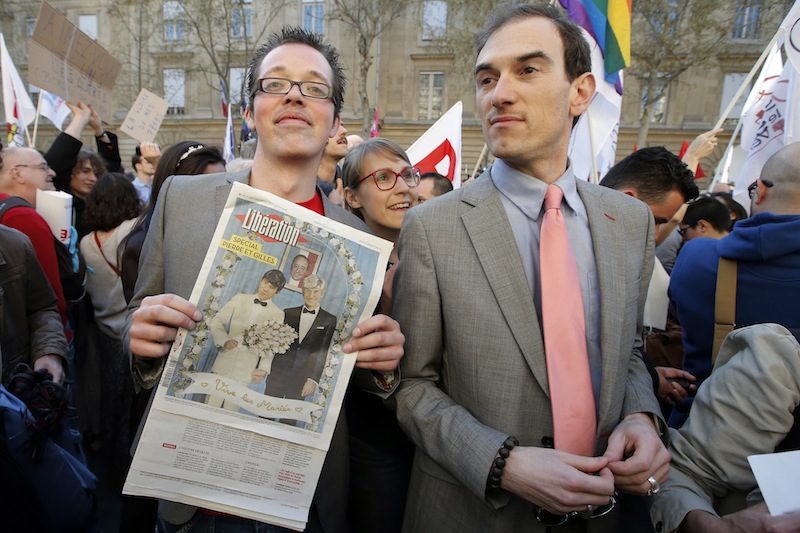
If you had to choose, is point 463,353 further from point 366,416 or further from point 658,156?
point 658,156

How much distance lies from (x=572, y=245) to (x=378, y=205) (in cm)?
118

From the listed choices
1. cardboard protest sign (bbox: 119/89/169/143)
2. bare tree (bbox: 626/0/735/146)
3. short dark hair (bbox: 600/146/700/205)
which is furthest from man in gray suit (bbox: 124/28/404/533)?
bare tree (bbox: 626/0/735/146)

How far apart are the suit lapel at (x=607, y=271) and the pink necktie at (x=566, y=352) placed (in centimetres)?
6

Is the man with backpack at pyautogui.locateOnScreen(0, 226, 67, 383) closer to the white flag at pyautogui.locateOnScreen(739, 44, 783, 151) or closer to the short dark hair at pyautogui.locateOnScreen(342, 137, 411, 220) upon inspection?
the short dark hair at pyautogui.locateOnScreen(342, 137, 411, 220)

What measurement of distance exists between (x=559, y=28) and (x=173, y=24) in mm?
25317

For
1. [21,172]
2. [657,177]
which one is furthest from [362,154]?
[21,172]

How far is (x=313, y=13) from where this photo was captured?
22.5 metres

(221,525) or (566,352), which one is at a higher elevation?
(566,352)

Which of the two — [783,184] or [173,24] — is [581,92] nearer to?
[783,184]

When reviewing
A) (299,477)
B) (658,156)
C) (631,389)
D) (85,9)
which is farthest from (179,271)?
(85,9)

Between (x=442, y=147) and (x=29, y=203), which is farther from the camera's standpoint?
(x=442, y=147)

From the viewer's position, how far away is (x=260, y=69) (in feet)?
4.96

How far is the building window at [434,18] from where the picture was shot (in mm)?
22312

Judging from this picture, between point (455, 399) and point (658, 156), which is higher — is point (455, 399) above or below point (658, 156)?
below
